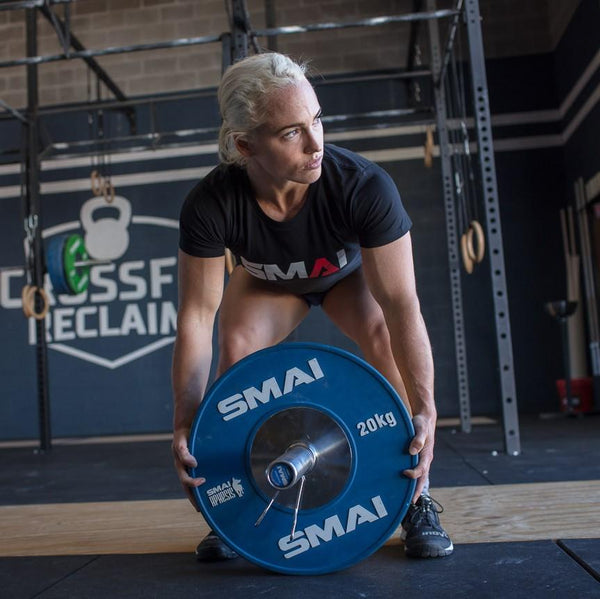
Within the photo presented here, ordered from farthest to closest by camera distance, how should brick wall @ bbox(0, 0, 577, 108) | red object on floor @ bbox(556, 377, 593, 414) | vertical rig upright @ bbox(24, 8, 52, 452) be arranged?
brick wall @ bbox(0, 0, 577, 108), red object on floor @ bbox(556, 377, 593, 414), vertical rig upright @ bbox(24, 8, 52, 452)

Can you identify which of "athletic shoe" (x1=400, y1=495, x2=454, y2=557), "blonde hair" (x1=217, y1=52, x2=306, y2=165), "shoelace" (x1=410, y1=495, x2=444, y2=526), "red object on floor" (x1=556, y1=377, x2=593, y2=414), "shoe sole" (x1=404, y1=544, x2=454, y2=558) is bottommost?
"red object on floor" (x1=556, y1=377, x2=593, y2=414)

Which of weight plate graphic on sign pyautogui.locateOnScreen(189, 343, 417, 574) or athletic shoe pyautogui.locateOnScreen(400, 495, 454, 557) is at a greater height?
weight plate graphic on sign pyautogui.locateOnScreen(189, 343, 417, 574)

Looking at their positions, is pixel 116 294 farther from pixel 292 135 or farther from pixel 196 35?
pixel 292 135

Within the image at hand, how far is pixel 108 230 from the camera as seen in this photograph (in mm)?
6211

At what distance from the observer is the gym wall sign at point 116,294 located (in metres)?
6.10

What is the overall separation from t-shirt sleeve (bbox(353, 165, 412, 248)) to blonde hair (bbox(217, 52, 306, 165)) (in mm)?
252

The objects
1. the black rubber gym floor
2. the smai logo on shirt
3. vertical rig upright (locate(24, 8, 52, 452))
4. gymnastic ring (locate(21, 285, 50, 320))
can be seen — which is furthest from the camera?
vertical rig upright (locate(24, 8, 52, 452))

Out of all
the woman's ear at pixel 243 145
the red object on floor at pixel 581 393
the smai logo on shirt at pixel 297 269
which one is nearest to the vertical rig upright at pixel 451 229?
the red object on floor at pixel 581 393

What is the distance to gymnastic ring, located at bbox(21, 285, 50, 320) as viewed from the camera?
14.7ft

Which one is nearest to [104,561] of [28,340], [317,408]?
[317,408]

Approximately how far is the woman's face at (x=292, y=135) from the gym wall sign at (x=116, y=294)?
4820mm

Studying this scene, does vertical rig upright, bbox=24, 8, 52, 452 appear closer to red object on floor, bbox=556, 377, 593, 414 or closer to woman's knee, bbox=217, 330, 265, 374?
woman's knee, bbox=217, 330, 265, 374

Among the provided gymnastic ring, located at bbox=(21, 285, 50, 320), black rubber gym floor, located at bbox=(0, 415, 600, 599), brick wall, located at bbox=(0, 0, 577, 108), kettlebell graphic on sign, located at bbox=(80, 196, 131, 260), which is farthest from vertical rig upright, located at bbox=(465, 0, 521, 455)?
kettlebell graphic on sign, located at bbox=(80, 196, 131, 260)

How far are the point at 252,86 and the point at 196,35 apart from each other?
5.52m
